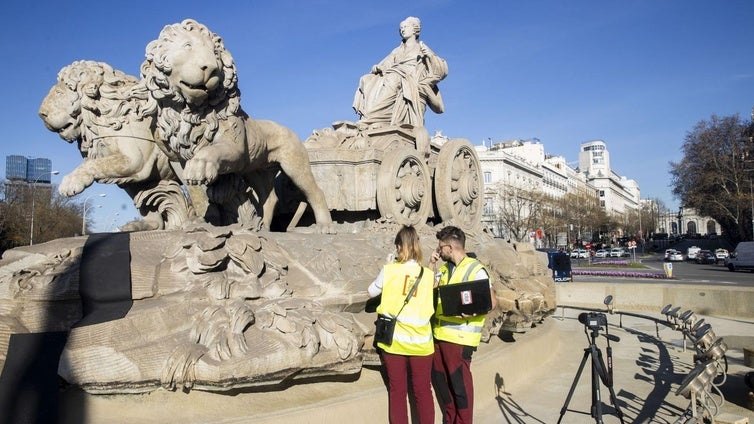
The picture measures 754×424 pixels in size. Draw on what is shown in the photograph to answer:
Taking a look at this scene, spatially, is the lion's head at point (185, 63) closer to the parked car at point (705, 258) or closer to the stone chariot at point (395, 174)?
the stone chariot at point (395, 174)

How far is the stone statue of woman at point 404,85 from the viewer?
8.27 metres

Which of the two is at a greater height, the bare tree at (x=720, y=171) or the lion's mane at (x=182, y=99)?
the bare tree at (x=720, y=171)

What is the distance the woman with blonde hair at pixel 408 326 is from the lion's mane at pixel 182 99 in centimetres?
198

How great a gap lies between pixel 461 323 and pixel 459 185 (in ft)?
13.9

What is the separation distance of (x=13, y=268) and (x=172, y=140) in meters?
1.50

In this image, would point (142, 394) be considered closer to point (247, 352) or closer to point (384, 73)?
point (247, 352)

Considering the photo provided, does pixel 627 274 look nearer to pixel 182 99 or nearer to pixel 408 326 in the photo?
pixel 408 326

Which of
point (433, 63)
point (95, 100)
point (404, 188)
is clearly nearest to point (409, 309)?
point (404, 188)

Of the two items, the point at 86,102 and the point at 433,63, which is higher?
the point at 433,63

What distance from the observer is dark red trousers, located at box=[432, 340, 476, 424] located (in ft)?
13.2

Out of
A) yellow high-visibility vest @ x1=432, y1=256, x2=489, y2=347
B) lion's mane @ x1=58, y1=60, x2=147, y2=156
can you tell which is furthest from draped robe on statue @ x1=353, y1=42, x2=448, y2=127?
yellow high-visibility vest @ x1=432, y1=256, x2=489, y2=347

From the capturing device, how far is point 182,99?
14.7 ft

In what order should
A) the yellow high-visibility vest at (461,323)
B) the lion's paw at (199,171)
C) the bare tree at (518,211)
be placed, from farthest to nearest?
the bare tree at (518,211) < the lion's paw at (199,171) < the yellow high-visibility vest at (461,323)

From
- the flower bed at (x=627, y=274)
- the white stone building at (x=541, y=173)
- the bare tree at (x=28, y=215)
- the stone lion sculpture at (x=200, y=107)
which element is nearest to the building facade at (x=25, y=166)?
the bare tree at (x=28, y=215)
